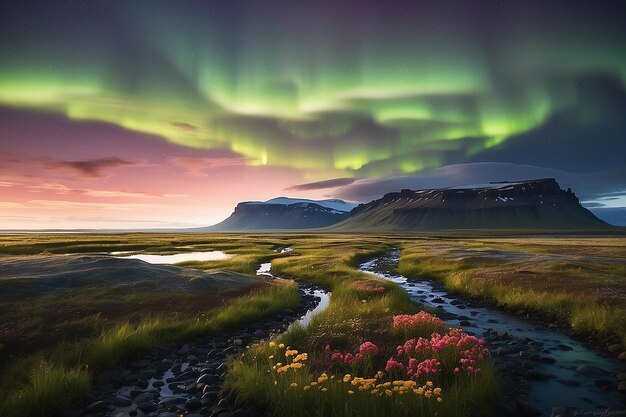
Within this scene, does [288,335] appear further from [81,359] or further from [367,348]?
[81,359]

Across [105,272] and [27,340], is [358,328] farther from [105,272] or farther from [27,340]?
[105,272]

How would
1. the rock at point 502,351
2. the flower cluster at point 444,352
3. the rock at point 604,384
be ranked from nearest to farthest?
1. the flower cluster at point 444,352
2. the rock at point 604,384
3. the rock at point 502,351

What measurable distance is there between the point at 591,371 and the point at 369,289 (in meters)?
15.1

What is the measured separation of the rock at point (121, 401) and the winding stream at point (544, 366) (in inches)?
465

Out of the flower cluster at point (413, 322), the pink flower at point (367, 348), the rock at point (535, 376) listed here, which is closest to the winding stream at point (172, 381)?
the pink flower at point (367, 348)

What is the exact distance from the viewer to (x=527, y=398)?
37.0 feet

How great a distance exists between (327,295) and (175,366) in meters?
18.2

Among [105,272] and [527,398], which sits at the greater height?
[105,272]

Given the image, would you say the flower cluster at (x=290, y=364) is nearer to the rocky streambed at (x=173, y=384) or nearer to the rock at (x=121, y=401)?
the rocky streambed at (x=173, y=384)

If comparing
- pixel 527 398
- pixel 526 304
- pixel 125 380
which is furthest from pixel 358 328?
pixel 526 304

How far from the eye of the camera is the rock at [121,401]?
10977 mm

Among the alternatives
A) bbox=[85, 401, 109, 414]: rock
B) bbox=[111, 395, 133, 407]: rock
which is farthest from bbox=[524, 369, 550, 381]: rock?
bbox=[85, 401, 109, 414]: rock

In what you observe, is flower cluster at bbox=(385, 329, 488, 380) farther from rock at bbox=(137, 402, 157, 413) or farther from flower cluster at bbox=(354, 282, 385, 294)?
flower cluster at bbox=(354, 282, 385, 294)

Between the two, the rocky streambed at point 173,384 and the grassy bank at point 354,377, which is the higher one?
the grassy bank at point 354,377
